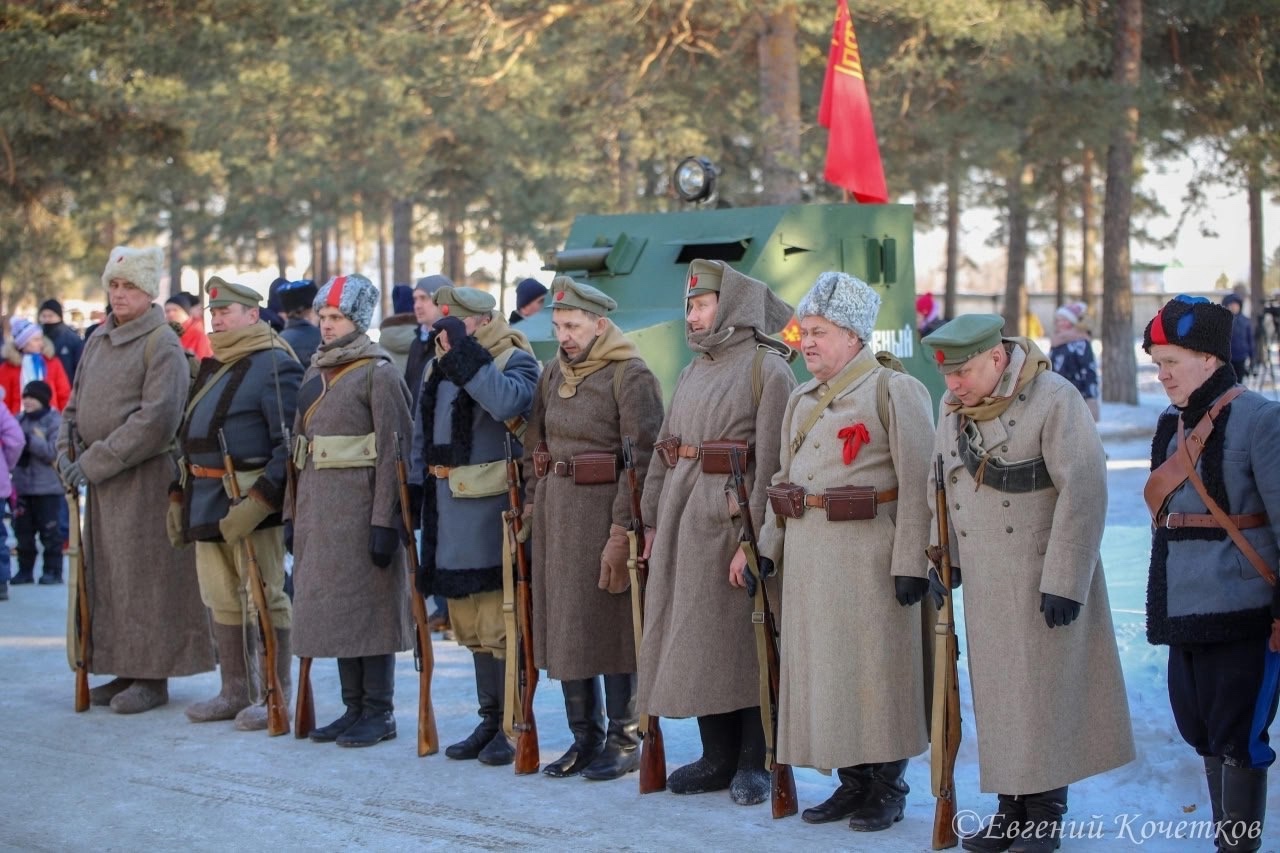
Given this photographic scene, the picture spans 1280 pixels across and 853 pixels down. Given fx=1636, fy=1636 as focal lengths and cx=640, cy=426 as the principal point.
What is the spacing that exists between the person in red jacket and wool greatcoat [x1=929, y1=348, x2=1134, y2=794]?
985 centimetres

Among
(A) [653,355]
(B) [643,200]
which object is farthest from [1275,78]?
(A) [653,355]

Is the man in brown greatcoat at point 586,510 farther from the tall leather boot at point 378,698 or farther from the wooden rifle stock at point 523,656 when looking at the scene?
the tall leather boot at point 378,698

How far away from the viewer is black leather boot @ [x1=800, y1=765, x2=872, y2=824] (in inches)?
214

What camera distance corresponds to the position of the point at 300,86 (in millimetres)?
20688

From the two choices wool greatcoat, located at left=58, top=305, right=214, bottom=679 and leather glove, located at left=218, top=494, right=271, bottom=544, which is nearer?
leather glove, located at left=218, top=494, right=271, bottom=544

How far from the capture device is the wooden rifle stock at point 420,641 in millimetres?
6473

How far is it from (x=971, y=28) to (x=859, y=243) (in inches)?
328

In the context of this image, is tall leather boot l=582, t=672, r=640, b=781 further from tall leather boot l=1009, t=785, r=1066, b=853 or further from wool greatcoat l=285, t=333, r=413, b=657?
tall leather boot l=1009, t=785, r=1066, b=853

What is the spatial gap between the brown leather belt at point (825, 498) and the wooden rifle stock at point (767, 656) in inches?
11.0

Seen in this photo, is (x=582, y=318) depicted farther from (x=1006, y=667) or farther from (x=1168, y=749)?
(x=1168, y=749)

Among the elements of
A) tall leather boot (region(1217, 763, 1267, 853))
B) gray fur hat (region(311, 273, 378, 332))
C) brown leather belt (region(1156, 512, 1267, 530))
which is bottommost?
tall leather boot (region(1217, 763, 1267, 853))

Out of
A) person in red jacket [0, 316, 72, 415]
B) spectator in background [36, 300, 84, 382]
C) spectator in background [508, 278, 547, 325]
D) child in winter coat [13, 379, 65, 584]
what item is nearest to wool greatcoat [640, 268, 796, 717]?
spectator in background [508, 278, 547, 325]

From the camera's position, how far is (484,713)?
6.64m

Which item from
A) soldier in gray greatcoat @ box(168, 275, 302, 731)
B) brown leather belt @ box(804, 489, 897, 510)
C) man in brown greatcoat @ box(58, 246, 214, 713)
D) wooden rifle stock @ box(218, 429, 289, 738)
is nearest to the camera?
brown leather belt @ box(804, 489, 897, 510)
